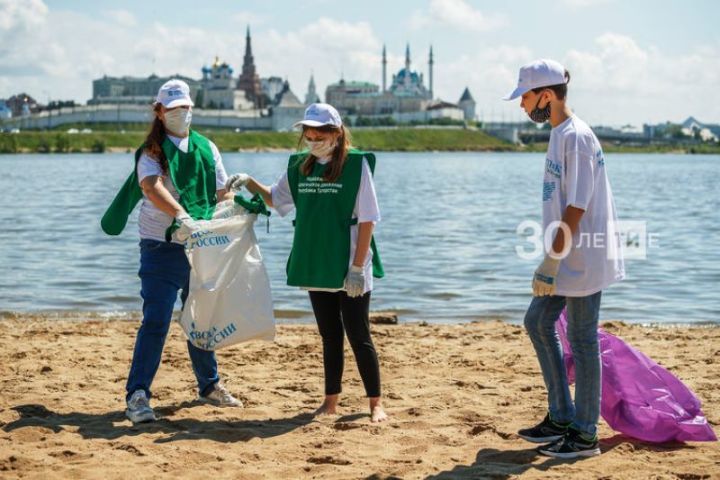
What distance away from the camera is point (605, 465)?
5.41 m

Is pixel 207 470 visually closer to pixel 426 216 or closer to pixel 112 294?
pixel 112 294

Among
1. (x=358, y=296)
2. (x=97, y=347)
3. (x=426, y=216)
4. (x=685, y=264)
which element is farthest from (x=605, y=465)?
(x=426, y=216)

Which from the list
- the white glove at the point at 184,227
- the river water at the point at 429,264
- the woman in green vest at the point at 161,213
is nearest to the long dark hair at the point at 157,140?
the woman in green vest at the point at 161,213

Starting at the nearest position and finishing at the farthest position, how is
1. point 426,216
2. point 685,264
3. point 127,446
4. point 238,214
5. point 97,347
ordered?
point 127,446 < point 238,214 < point 97,347 < point 685,264 < point 426,216

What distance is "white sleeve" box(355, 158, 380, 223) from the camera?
6.25 meters

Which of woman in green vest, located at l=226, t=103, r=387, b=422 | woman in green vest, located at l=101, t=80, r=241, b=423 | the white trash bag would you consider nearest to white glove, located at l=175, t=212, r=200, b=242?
woman in green vest, located at l=101, t=80, r=241, b=423

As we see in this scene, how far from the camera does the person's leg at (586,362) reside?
548cm

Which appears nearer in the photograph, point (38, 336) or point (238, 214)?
point (238, 214)

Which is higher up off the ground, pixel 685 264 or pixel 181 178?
pixel 181 178

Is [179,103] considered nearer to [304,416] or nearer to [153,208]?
[153,208]

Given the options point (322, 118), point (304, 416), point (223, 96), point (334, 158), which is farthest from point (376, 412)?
point (223, 96)

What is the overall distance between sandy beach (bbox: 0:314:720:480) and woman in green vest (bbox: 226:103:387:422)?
0.57m

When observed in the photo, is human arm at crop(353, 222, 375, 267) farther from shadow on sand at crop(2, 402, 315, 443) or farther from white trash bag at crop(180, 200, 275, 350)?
shadow on sand at crop(2, 402, 315, 443)

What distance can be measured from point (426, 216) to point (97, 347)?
939 inches
